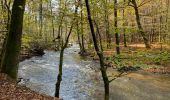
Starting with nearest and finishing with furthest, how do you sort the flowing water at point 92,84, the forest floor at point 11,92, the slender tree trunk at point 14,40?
Answer: the forest floor at point 11,92 < the slender tree trunk at point 14,40 < the flowing water at point 92,84

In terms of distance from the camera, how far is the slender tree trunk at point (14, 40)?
42.4 ft

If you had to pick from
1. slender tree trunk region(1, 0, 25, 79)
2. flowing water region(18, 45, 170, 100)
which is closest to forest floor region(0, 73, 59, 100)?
slender tree trunk region(1, 0, 25, 79)

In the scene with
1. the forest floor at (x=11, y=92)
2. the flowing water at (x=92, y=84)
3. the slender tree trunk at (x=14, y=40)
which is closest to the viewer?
the forest floor at (x=11, y=92)

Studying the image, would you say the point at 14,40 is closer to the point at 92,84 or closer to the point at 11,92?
the point at 11,92

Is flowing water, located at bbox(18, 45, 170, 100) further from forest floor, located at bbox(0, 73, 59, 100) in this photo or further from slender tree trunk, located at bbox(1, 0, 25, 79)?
forest floor, located at bbox(0, 73, 59, 100)

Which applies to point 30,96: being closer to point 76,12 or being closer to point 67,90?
point 76,12

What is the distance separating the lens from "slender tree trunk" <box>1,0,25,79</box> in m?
12.9

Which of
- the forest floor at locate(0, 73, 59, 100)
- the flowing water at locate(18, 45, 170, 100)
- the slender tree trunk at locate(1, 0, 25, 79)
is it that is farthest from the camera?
the flowing water at locate(18, 45, 170, 100)

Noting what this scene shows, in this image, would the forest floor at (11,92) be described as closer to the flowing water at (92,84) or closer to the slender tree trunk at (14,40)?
the slender tree trunk at (14,40)

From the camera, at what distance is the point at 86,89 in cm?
1812

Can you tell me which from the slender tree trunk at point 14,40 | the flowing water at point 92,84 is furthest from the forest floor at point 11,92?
the flowing water at point 92,84

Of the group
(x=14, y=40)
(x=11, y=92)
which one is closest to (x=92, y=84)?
(x=14, y=40)

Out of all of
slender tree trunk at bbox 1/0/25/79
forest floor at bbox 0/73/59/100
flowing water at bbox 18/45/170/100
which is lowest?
flowing water at bbox 18/45/170/100

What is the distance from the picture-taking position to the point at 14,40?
1305 cm
